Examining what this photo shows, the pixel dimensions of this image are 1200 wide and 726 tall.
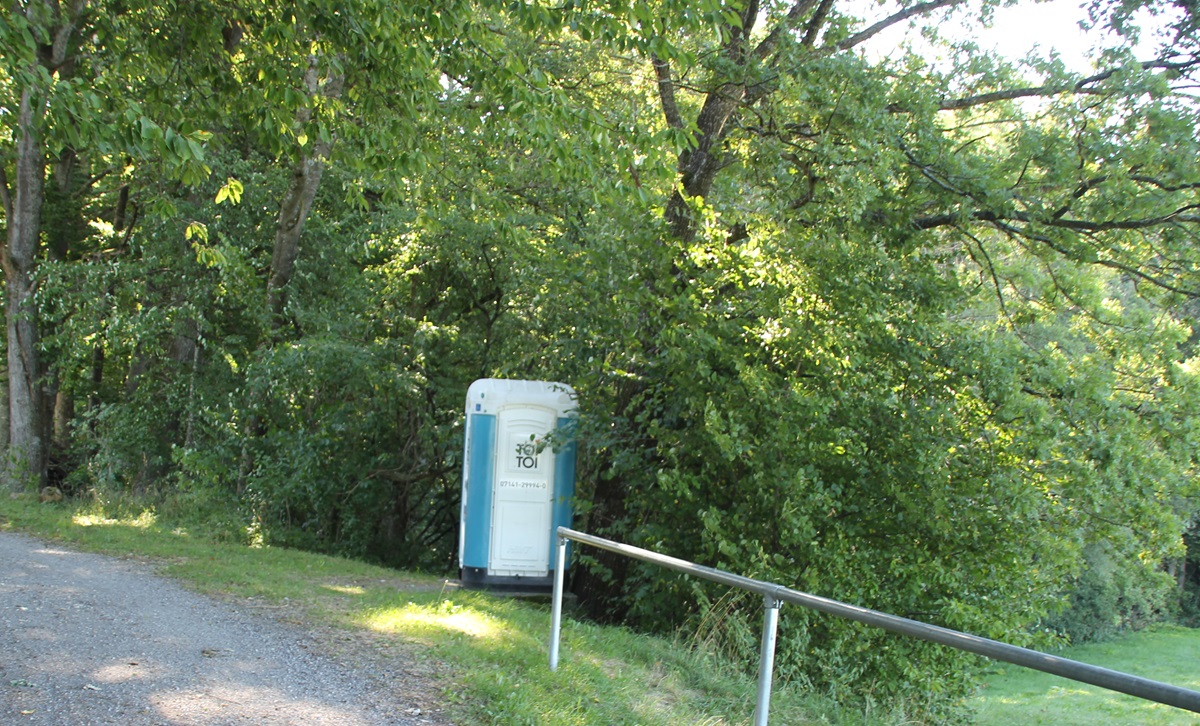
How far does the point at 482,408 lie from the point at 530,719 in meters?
6.26

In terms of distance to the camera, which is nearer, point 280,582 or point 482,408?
point 280,582

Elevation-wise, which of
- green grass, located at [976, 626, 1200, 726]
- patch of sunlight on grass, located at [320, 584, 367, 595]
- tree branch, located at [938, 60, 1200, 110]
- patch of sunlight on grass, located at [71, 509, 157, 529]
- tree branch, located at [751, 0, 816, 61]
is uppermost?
tree branch, located at [751, 0, 816, 61]

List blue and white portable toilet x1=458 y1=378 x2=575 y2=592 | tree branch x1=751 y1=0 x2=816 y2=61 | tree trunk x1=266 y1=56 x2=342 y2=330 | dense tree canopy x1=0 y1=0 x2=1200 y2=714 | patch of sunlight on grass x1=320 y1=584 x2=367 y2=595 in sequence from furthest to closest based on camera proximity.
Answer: tree trunk x1=266 y1=56 x2=342 y2=330
blue and white portable toilet x1=458 y1=378 x2=575 y2=592
tree branch x1=751 y1=0 x2=816 y2=61
patch of sunlight on grass x1=320 y1=584 x2=367 y2=595
dense tree canopy x1=0 y1=0 x2=1200 y2=714

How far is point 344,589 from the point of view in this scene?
392 inches

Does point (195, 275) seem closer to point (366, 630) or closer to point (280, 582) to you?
point (280, 582)

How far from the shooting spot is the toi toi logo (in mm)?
11188

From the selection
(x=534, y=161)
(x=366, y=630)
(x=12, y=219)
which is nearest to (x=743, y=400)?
(x=366, y=630)

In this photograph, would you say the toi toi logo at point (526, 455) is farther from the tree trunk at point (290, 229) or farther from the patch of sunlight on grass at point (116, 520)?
the tree trunk at point (290, 229)

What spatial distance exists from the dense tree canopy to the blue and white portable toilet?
0.61 meters

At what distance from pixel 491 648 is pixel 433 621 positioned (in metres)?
1.05

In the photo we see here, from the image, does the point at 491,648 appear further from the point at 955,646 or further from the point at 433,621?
the point at 955,646

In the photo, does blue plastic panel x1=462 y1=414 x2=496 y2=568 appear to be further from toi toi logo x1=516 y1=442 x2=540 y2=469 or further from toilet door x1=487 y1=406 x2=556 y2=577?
toi toi logo x1=516 y1=442 x2=540 y2=469

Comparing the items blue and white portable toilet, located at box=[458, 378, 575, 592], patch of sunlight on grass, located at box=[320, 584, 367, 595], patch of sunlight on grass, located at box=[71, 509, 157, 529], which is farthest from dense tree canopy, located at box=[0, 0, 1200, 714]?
patch of sunlight on grass, located at box=[320, 584, 367, 595]

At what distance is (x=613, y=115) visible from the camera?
12.2 m
